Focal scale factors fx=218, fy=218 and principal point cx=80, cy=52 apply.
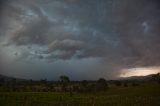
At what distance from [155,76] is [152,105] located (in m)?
156

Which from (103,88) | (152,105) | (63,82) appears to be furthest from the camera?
(63,82)

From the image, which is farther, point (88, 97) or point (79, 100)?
point (88, 97)

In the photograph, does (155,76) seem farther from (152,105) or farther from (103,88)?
(152,105)

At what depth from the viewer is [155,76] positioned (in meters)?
192

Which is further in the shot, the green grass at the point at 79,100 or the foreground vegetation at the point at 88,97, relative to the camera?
the foreground vegetation at the point at 88,97

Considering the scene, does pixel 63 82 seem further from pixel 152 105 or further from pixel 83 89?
pixel 152 105

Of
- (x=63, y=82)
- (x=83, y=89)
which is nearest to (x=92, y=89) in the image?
(x=83, y=89)

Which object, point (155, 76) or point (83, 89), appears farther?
point (155, 76)

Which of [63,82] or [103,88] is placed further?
[63,82]

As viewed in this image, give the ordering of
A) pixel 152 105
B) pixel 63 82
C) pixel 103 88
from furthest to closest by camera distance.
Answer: pixel 63 82, pixel 103 88, pixel 152 105

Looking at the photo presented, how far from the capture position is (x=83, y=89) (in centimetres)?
12812

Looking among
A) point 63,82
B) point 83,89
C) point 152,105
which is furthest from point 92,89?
point 152,105

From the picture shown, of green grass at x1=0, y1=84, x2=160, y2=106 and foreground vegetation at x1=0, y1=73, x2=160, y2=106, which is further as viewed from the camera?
foreground vegetation at x1=0, y1=73, x2=160, y2=106

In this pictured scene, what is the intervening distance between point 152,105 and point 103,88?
3262 inches
